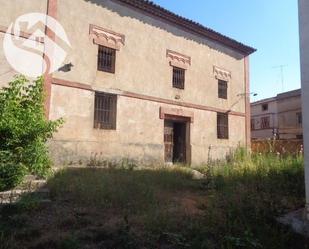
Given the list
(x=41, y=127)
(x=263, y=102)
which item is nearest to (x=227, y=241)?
(x=41, y=127)

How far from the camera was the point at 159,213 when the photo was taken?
6.12m

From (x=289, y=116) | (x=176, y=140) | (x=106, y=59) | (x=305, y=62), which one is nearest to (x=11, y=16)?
(x=106, y=59)

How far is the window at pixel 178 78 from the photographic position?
1594 centimetres

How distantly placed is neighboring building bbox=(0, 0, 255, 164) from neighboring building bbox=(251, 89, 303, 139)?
524 inches

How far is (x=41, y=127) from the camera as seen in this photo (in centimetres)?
880

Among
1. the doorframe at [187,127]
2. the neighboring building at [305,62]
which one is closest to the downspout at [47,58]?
the doorframe at [187,127]

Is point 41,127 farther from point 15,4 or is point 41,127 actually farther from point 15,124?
point 15,4

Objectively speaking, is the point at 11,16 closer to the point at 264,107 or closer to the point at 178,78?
the point at 178,78

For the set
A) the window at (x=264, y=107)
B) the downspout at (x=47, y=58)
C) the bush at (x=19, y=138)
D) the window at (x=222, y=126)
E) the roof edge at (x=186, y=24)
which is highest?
the roof edge at (x=186, y=24)

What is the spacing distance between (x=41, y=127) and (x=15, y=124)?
65 cm

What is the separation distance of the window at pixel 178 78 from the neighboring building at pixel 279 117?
15770mm

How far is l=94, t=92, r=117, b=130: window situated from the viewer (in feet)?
42.4

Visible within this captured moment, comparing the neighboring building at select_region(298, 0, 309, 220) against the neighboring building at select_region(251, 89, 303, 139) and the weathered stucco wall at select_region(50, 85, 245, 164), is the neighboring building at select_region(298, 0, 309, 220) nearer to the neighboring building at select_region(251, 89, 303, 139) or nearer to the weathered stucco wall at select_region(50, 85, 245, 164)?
the weathered stucco wall at select_region(50, 85, 245, 164)

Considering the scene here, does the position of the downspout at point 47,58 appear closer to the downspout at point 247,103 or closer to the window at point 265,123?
the downspout at point 247,103
